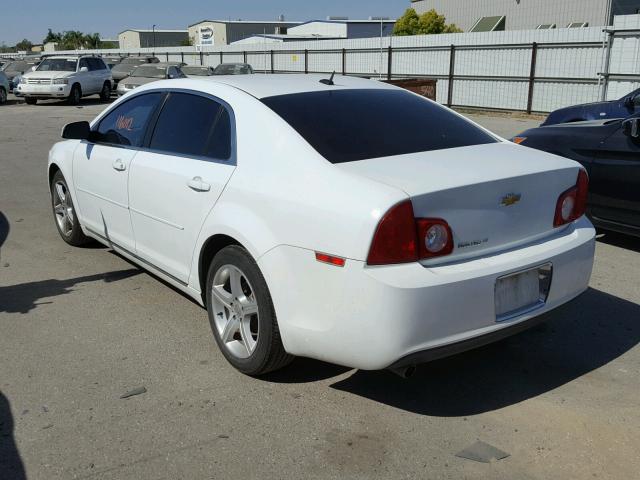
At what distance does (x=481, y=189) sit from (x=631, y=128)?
3.35m

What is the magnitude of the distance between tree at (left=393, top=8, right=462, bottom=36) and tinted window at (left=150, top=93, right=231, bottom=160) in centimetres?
5133

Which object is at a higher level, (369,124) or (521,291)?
(369,124)

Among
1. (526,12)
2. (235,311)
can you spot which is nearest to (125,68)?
(235,311)

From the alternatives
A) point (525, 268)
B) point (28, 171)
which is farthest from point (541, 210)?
point (28, 171)

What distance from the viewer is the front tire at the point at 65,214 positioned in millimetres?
6051

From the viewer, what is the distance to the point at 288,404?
3453 millimetres

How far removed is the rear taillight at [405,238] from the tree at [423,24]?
52688 mm

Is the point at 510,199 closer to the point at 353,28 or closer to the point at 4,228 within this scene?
the point at 4,228

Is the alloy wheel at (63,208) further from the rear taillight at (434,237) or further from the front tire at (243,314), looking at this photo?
the rear taillight at (434,237)

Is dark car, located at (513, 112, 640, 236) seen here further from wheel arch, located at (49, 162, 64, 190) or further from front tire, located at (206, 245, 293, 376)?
wheel arch, located at (49, 162, 64, 190)

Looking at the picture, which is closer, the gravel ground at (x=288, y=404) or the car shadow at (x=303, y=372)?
the gravel ground at (x=288, y=404)

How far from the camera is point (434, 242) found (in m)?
3.02

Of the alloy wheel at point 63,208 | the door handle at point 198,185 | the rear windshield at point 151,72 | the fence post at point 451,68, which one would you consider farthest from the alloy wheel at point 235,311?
the rear windshield at point 151,72

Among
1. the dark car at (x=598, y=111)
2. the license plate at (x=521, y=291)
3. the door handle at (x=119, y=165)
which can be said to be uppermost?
the door handle at (x=119, y=165)
